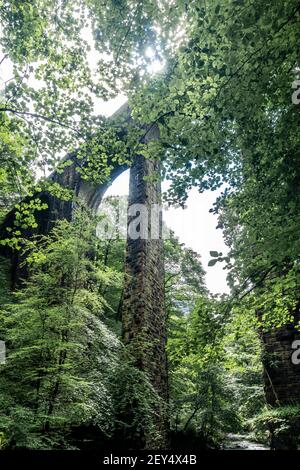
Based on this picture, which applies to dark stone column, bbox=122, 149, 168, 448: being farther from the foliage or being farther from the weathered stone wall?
the weathered stone wall

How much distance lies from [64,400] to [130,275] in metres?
3.37

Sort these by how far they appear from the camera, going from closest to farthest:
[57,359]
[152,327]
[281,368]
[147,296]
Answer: [57,359] → [152,327] → [147,296] → [281,368]

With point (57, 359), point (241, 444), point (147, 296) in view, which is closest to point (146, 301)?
point (147, 296)

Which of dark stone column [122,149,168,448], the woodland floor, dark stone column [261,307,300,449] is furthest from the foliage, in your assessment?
the woodland floor

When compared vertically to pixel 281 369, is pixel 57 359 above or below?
above

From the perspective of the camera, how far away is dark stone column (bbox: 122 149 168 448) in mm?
5828

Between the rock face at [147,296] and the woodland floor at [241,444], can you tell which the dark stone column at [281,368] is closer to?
the woodland floor at [241,444]

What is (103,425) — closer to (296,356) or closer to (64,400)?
(64,400)

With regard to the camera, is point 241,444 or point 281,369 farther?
point 241,444

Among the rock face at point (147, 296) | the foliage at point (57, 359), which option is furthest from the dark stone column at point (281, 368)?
the foliage at point (57, 359)

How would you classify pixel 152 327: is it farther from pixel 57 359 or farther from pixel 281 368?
pixel 281 368

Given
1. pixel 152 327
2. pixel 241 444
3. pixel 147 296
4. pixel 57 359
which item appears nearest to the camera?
pixel 57 359

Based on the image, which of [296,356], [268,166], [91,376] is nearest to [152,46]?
[268,166]

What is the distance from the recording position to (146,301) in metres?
6.46
